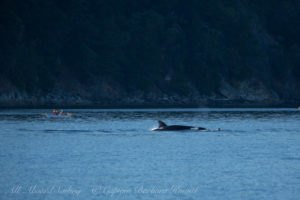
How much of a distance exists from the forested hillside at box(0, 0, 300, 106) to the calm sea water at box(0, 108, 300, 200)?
87016 millimetres

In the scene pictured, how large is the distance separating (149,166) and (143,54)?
401 feet

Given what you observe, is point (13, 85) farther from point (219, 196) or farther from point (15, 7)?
point (219, 196)

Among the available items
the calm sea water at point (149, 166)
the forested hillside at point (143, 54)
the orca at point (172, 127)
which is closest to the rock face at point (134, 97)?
the forested hillside at point (143, 54)

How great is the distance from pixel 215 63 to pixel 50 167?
425 feet

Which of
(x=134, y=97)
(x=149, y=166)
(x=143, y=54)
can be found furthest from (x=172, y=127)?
(x=143, y=54)

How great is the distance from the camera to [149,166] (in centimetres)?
3478

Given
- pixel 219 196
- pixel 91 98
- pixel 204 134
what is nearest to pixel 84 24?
pixel 91 98

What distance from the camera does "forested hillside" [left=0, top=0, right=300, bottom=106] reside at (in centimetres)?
14312

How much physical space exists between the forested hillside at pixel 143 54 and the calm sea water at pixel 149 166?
285 ft

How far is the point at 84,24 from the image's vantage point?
6029 inches

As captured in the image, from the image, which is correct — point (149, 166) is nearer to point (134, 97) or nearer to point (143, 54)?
point (134, 97)

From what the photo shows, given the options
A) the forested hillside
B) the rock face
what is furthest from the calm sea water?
the forested hillside

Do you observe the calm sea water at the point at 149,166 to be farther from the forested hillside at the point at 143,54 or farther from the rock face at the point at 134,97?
the forested hillside at the point at 143,54

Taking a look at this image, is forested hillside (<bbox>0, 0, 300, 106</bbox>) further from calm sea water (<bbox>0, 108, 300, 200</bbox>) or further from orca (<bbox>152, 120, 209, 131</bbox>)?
calm sea water (<bbox>0, 108, 300, 200</bbox>)
